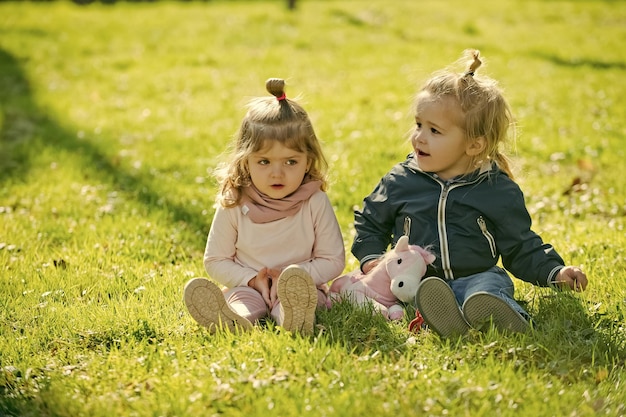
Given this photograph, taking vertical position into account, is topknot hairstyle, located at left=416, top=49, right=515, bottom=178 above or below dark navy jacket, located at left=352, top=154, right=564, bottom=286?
above

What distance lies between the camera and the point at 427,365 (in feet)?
10.8

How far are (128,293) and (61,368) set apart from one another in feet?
3.07

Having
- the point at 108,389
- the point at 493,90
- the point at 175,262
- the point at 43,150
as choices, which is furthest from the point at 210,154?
the point at 108,389

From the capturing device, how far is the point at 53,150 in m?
7.41

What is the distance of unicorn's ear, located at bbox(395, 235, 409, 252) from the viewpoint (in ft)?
12.9

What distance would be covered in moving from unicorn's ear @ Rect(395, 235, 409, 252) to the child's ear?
561mm

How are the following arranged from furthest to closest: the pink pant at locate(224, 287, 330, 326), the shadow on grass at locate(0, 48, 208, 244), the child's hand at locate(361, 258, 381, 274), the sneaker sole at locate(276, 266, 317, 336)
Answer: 1. the shadow on grass at locate(0, 48, 208, 244)
2. the child's hand at locate(361, 258, 381, 274)
3. the pink pant at locate(224, 287, 330, 326)
4. the sneaker sole at locate(276, 266, 317, 336)

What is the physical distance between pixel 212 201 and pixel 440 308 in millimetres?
2826

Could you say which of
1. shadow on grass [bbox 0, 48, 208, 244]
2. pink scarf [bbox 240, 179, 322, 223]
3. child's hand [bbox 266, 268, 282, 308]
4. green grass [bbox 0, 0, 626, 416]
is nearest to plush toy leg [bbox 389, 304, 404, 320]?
green grass [bbox 0, 0, 626, 416]

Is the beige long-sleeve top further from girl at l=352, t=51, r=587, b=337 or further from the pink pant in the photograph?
girl at l=352, t=51, r=587, b=337

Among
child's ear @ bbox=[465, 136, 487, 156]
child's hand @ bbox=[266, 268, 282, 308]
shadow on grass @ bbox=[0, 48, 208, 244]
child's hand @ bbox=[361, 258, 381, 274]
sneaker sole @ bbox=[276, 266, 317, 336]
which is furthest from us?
shadow on grass @ bbox=[0, 48, 208, 244]

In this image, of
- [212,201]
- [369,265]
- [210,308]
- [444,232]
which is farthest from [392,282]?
[212,201]

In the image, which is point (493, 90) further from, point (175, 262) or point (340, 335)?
point (175, 262)

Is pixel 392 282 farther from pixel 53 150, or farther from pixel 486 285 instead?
pixel 53 150
